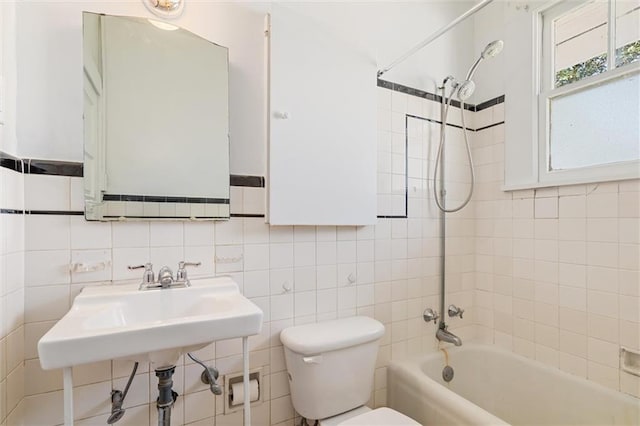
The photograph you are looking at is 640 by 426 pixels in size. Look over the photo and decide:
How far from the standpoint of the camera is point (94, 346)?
81cm

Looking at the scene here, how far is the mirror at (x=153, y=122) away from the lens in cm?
117

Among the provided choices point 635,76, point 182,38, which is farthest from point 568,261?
point 182,38

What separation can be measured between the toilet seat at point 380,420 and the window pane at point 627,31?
6.16ft

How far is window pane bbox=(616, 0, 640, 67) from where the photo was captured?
1469 millimetres

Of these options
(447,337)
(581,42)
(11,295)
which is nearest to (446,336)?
(447,337)

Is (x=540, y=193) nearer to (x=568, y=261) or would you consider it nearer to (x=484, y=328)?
(x=568, y=261)

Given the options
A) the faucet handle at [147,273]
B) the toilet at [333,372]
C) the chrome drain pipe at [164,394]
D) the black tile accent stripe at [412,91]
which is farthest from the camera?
the black tile accent stripe at [412,91]

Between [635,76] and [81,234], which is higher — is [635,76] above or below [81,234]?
above

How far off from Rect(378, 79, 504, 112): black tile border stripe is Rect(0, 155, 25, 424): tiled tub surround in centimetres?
162

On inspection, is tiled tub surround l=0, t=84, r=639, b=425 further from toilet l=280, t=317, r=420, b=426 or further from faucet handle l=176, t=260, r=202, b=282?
toilet l=280, t=317, r=420, b=426

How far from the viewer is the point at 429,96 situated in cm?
195

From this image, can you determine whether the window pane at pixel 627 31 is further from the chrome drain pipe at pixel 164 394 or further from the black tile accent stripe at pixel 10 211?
the black tile accent stripe at pixel 10 211

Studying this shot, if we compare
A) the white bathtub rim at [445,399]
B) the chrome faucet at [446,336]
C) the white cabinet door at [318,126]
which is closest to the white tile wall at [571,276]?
the chrome faucet at [446,336]

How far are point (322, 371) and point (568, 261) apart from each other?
1364mm
